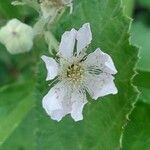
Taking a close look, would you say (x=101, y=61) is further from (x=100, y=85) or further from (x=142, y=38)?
(x=142, y=38)

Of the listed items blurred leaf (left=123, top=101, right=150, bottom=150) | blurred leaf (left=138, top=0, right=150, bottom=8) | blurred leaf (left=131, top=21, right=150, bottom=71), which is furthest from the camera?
blurred leaf (left=138, top=0, right=150, bottom=8)

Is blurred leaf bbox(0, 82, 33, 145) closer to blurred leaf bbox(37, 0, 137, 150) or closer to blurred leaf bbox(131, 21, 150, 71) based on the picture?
blurred leaf bbox(37, 0, 137, 150)

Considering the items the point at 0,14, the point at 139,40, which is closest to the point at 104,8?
the point at 0,14

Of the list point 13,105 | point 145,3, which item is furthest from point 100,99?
point 145,3

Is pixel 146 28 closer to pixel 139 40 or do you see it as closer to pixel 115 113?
pixel 139 40

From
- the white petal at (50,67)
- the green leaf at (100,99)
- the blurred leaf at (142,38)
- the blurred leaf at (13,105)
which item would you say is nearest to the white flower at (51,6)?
the green leaf at (100,99)

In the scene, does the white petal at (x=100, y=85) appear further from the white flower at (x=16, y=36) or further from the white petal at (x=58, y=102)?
→ the white flower at (x=16, y=36)

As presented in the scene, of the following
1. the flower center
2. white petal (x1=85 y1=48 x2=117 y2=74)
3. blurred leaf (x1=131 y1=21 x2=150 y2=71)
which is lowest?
blurred leaf (x1=131 y1=21 x2=150 y2=71)

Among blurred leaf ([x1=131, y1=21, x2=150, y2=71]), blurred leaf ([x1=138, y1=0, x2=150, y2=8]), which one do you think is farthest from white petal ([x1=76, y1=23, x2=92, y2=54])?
blurred leaf ([x1=138, y1=0, x2=150, y2=8])
